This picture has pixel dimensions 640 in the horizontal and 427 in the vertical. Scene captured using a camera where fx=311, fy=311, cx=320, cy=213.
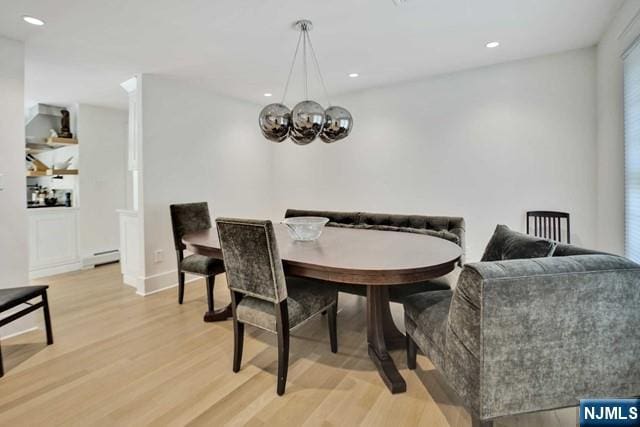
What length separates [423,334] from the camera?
5.40 feet

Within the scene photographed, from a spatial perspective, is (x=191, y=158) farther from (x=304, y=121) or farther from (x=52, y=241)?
(x=52, y=241)

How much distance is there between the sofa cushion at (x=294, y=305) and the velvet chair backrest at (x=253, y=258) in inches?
3.8

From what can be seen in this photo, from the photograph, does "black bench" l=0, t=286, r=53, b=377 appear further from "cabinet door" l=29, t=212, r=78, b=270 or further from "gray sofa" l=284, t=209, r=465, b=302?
"cabinet door" l=29, t=212, r=78, b=270

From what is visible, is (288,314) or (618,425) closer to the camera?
(618,425)

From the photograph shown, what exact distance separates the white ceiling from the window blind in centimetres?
54

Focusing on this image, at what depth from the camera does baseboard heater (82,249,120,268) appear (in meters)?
4.67

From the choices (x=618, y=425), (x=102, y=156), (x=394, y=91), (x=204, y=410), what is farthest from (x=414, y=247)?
(x=102, y=156)

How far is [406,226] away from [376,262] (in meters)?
1.42

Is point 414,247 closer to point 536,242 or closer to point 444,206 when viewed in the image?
point 536,242

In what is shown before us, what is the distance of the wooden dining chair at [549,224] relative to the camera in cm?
316

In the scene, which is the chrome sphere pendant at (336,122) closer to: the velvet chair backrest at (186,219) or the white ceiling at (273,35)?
the white ceiling at (273,35)

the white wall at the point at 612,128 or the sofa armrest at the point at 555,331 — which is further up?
the white wall at the point at 612,128

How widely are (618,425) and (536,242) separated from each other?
2.63 feet

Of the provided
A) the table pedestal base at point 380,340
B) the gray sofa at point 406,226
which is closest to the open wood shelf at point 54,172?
the gray sofa at point 406,226
